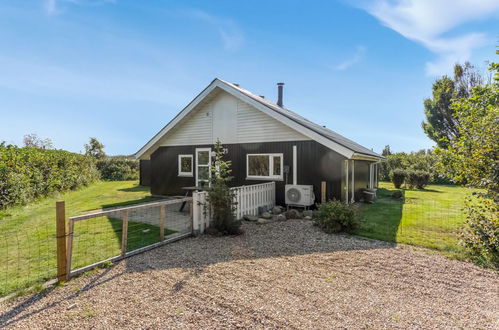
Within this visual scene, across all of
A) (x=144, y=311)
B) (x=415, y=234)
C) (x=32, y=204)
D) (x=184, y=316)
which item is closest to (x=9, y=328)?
(x=144, y=311)

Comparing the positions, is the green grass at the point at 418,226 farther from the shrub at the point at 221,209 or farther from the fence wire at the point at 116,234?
the fence wire at the point at 116,234

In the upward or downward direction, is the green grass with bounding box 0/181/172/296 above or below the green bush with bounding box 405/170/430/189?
below

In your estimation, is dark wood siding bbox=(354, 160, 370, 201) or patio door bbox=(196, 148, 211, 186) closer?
dark wood siding bbox=(354, 160, 370, 201)

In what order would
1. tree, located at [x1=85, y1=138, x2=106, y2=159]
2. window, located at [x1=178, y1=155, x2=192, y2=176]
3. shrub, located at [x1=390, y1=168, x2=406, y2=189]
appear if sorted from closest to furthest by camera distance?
window, located at [x1=178, y1=155, x2=192, y2=176]
shrub, located at [x1=390, y1=168, x2=406, y2=189]
tree, located at [x1=85, y1=138, x2=106, y2=159]

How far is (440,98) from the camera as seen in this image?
2483 centimetres

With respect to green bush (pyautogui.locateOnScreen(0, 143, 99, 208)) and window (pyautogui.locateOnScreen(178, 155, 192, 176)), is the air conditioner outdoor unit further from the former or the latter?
green bush (pyautogui.locateOnScreen(0, 143, 99, 208))

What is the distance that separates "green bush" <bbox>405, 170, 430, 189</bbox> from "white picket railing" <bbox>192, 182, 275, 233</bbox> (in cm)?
1344

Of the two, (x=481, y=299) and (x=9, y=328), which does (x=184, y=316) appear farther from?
(x=481, y=299)

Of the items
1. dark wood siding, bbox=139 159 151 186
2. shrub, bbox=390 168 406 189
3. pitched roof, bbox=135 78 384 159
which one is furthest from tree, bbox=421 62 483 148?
dark wood siding, bbox=139 159 151 186

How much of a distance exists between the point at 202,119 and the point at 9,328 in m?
10.0

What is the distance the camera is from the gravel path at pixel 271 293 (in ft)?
9.23

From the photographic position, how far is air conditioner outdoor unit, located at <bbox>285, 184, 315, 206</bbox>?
907 centimetres

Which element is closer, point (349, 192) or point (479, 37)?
point (479, 37)

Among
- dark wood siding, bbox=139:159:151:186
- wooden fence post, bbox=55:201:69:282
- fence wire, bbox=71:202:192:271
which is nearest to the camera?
wooden fence post, bbox=55:201:69:282
